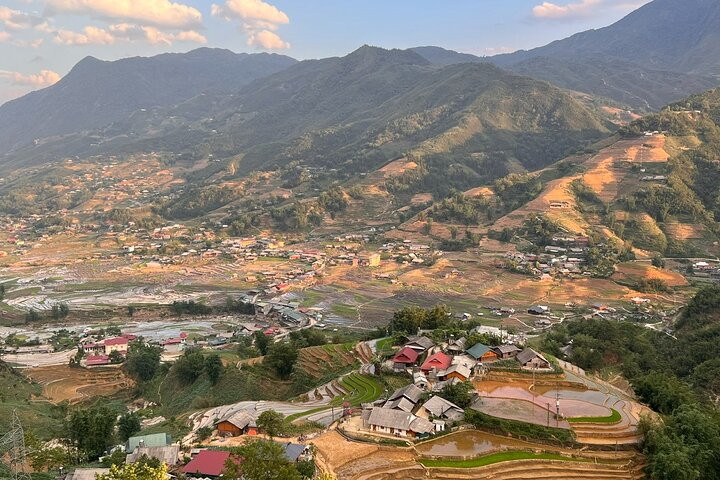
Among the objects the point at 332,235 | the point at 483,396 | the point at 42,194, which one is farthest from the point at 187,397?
the point at 42,194

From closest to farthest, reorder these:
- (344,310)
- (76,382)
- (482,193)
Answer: (76,382), (344,310), (482,193)

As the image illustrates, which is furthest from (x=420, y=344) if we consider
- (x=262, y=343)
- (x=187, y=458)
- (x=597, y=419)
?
(x=262, y=343)

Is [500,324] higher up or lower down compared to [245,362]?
lower down

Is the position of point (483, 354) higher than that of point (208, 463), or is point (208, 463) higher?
point (208, 463)

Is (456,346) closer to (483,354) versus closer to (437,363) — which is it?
(483,354)

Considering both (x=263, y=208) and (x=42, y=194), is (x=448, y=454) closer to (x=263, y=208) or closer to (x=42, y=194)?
(x=263, y=208)

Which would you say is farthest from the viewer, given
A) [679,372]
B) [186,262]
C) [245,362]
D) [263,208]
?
[263,208]
